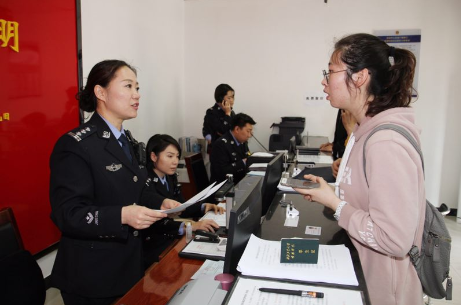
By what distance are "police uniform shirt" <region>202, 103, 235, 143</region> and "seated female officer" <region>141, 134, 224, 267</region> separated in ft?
6.97

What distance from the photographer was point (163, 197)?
6.34ft

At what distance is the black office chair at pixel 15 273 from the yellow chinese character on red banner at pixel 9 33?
51.2 inches

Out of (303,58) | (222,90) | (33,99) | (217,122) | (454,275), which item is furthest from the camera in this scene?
(303,58)

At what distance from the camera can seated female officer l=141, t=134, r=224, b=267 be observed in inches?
70.3

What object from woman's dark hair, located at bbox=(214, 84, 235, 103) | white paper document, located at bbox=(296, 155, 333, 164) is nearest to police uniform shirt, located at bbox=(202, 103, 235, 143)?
woman's dark hair, located at bbox=(214, 84, 235, 103)

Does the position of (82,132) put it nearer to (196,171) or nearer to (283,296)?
(283,296)

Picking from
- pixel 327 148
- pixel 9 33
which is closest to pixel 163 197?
pixel 9 33

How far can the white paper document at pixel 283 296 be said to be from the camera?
78 cm

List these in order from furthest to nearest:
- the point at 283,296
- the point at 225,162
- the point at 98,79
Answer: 1. the point at 225,162
2. the point at 98,79
3. the point at 283,296

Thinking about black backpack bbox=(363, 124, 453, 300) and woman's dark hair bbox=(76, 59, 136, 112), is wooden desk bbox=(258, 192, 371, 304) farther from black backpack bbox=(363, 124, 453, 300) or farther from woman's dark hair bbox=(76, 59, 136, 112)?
woman's dark hair bbox=(76, 59, 136, 112)

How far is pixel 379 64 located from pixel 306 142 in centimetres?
358

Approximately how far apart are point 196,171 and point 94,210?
5.88 ft

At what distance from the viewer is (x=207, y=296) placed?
0.94 m

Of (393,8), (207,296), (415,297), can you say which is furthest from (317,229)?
(393,8)
